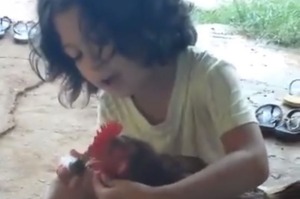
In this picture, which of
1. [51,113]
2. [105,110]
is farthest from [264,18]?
[105,110]

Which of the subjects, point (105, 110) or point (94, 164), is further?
point (105, 110)

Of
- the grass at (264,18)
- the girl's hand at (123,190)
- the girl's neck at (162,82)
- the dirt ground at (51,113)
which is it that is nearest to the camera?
the girl's hand at (123,190)

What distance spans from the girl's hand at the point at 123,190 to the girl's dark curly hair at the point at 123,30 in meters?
0.17

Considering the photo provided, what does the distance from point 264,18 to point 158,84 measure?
1339 mm

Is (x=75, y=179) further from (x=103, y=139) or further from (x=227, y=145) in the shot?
(x=227, y=145)

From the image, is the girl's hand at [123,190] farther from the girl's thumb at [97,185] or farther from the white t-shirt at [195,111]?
the white t-shirt at [195,111]

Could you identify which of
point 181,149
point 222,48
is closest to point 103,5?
point 181,149

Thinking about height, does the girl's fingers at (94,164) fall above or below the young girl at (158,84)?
below

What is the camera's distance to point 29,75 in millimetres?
1946

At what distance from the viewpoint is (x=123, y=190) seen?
941 mm

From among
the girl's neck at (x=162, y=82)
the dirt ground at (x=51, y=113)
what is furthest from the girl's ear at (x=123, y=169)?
the dirt ground at (x=51, y=113)

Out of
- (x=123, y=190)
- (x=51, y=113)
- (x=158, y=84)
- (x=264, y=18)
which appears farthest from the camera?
(x=264, y=18)

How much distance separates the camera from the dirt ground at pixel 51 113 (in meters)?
1.49

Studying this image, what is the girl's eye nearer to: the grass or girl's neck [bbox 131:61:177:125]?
girl's neck [bbox 131:61:177:125]
